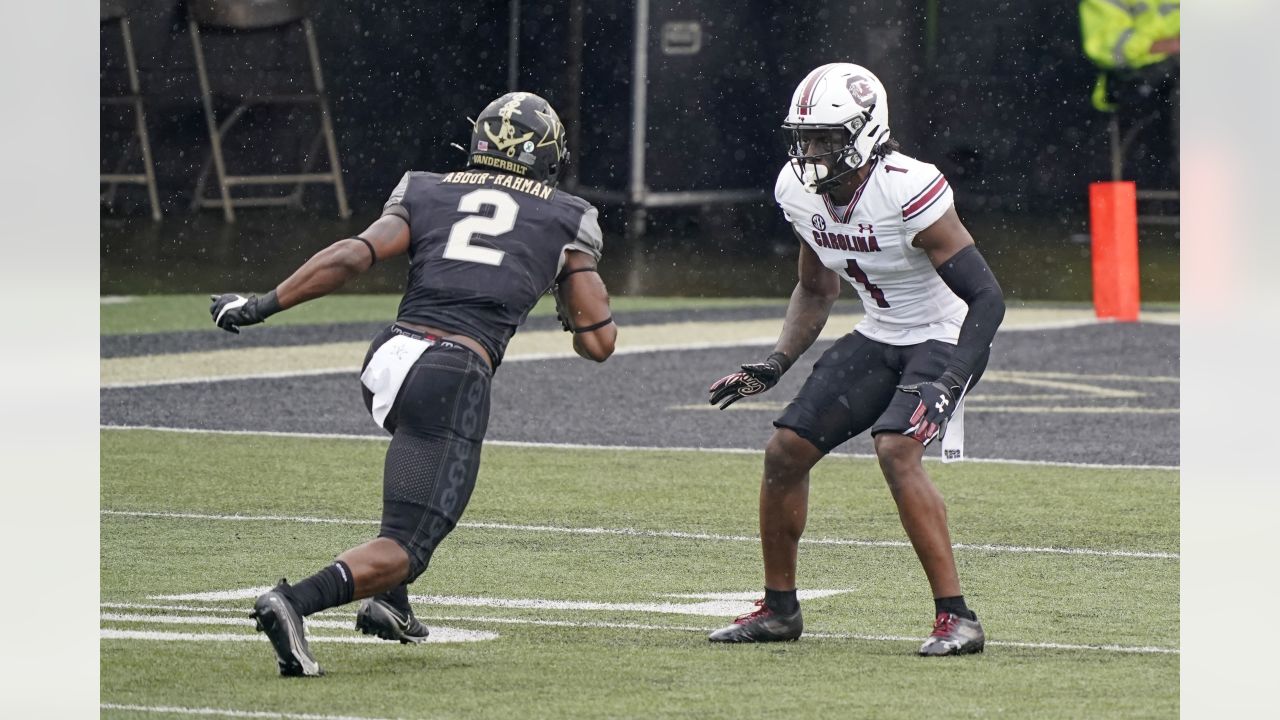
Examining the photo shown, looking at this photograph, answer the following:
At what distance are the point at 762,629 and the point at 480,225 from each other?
4.74ft

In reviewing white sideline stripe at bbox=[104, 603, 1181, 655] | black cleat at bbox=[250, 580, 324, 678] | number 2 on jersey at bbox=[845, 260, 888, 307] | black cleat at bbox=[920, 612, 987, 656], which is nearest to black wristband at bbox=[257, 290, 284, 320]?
black cleat at bbox=[250, 580, 324, 678]

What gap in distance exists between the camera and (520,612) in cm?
662

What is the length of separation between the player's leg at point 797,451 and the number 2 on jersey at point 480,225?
1.04 metres

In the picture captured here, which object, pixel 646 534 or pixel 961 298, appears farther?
pixel 646 534

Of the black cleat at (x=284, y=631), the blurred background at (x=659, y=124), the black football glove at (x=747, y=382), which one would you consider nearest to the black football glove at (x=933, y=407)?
the black football glove at (x=747, y=382)

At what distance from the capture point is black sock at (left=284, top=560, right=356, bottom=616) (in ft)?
17.1

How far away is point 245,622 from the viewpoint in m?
6.31

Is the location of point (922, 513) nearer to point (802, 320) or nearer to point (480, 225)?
point (802, 320)

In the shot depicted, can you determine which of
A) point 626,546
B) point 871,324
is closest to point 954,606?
point 871,324

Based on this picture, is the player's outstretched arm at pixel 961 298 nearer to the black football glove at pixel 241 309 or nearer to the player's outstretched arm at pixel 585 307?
the player's outstretched arm at pixel 585 307

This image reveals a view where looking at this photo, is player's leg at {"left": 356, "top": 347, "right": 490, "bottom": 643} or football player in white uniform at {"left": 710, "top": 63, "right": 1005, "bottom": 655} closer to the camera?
player's leg at {"left": 356, "top": 347, "right": 490, "bottom": 643}

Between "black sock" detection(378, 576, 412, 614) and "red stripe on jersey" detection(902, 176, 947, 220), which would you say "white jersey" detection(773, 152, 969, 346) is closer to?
"red stripe on jersey" detection(902, 176, 947, 220)

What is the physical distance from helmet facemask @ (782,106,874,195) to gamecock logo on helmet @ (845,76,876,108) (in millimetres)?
41

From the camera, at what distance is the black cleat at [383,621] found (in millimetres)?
5816
